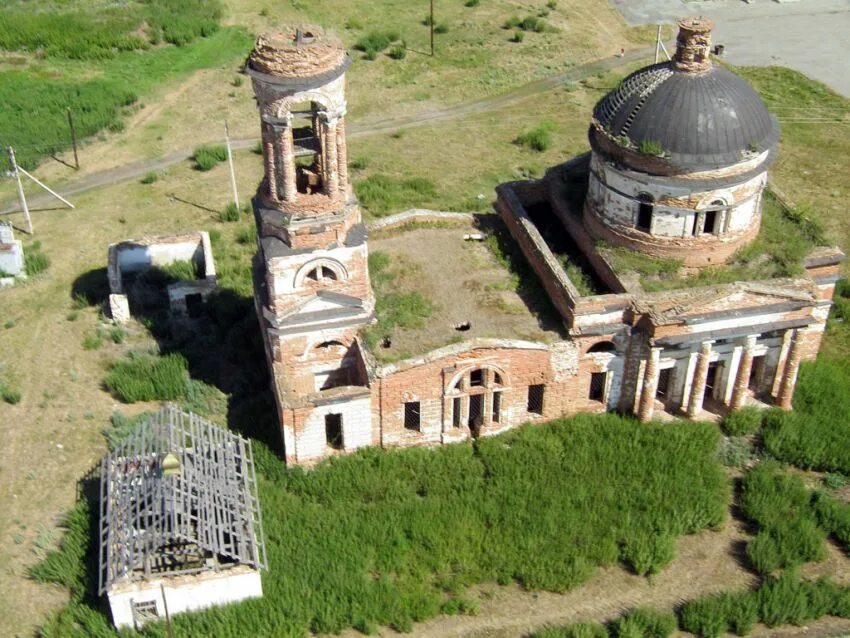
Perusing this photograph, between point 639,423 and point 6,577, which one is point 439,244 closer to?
point 639,423

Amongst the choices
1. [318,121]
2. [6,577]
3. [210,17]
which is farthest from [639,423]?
[210,17]

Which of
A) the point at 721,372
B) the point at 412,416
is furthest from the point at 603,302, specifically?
the point at 412,416

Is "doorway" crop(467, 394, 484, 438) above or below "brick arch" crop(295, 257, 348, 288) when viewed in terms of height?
below

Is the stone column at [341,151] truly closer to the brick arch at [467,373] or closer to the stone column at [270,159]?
the stone column at [270,159]

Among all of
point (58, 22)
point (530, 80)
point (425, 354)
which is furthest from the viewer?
point (58, 22)

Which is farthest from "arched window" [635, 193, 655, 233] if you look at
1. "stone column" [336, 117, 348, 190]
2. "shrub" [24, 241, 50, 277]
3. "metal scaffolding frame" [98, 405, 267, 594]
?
"shrub" [24, 241, 50, 277]

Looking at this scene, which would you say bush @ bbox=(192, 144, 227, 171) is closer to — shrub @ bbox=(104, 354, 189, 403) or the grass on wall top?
shrub @ bbox=(104, 354, 189, 403)
